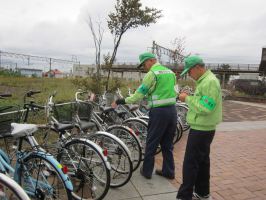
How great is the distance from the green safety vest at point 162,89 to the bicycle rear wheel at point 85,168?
1.24 m

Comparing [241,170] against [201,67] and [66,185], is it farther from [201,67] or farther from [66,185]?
[66,185]

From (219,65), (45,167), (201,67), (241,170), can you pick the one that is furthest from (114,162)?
(219,65)

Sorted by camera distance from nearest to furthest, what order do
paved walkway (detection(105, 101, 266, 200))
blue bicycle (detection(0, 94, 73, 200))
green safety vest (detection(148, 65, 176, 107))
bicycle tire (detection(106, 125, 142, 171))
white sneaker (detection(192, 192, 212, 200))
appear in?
blue bicycle (detection(0, 94, 73, 200)) < white sneaker (detection(192, 192, 212, 200)) < paved walkway (detection(105, 101, 266, 200)) < green safety vest (detection(148, 65, 176, 107)) < bicycle tire (detection(106, 125, 142, 171))

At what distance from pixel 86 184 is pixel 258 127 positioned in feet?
23.7

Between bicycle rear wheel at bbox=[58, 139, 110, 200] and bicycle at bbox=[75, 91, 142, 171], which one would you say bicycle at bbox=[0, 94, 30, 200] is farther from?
bicycle at bbox=[75, 91, 142, 171]

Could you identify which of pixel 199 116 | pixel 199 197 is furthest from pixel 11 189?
pixel 199 197

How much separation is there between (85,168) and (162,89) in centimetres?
158

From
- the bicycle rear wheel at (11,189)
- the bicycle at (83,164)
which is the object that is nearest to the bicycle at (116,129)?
the bicycle at (83,164)

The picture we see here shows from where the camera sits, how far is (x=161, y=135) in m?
4.59

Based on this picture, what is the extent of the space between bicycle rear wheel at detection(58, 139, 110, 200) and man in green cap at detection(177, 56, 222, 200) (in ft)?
3.22

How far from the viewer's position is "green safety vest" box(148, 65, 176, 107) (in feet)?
14.8

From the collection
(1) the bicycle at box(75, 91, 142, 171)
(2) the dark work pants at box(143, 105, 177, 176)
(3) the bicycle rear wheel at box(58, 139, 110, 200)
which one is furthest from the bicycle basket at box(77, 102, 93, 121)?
(3) the bicycle rear wheel at box(58, 139, 110, 200)

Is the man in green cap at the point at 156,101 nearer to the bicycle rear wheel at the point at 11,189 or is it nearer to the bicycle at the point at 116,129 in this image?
the bicycle at the point at 116,129

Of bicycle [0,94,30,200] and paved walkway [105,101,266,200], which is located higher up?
bicycle [0,94,30,200]
